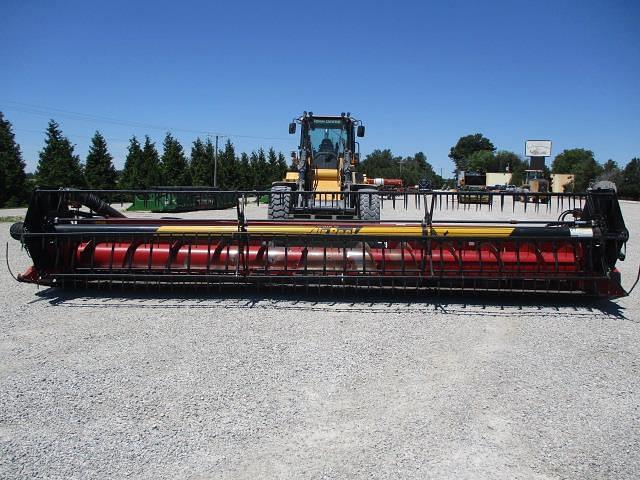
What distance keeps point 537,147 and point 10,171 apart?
7338cm

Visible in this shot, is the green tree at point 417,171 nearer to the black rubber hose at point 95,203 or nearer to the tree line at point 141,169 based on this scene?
the tree line at point 141,169

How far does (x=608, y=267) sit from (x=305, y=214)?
6.47 meters

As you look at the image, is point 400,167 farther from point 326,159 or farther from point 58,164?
point 326,159

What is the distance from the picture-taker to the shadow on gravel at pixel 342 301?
6324mm

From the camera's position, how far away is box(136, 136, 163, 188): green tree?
3606 cm

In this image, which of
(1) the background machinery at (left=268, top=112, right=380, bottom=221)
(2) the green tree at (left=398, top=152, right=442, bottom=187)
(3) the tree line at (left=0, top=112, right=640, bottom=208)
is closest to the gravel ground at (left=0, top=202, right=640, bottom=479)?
(1) the background machinery at (left=268, top=112, right=380, bottom=221)

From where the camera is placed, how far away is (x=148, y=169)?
36562mm

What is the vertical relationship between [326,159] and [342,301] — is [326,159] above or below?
above

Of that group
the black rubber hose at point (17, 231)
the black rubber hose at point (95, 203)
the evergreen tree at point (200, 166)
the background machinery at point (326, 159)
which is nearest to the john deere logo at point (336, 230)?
the black rubber hose at point (95, 203)

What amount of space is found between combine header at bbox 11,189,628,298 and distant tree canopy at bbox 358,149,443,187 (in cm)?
8089

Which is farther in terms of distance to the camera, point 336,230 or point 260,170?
point 260,170

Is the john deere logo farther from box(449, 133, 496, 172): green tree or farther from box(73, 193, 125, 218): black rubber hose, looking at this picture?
box(449, 133, 496, 172): green tree

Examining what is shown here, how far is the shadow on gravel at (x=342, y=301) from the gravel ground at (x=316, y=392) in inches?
3.8

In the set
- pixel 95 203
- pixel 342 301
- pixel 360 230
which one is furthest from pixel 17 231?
pixel 360 230
